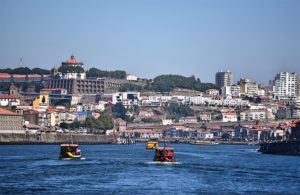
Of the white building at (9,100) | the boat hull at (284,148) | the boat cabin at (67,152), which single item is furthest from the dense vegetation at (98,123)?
the boat cabin at (67,152)

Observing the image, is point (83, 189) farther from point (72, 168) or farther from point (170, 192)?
point (72, 168)

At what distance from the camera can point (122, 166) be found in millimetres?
76938

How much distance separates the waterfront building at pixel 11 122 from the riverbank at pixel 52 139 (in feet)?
9.44

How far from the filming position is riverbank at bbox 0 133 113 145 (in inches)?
5192

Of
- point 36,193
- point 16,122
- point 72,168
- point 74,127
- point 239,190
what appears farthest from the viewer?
point 74,127

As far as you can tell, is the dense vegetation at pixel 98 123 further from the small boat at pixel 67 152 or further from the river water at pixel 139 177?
the river water at pixel 139 177

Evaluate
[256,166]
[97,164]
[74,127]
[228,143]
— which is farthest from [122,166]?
[228,143]

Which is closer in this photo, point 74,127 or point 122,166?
point 122,166

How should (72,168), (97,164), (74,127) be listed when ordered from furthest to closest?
(74,127), (97,164), (72,168)

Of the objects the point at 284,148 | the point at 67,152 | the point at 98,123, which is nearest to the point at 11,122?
the point at 98,123

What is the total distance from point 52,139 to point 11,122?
5.22 meters

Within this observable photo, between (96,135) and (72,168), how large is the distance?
8622 centimetres

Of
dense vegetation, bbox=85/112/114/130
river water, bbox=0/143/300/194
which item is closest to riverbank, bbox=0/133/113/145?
dense vegetation, bbox=85/112/114/130

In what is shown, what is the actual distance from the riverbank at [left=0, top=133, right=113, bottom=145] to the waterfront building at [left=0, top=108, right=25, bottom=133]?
9.44 feet
